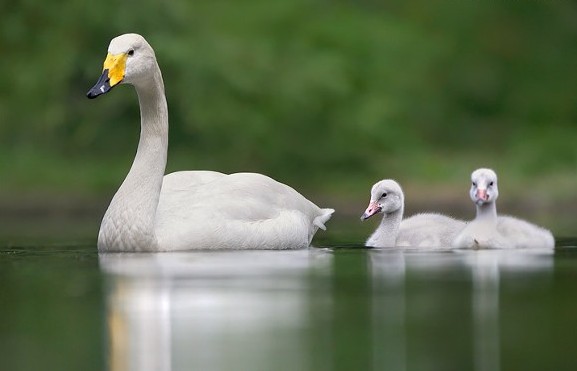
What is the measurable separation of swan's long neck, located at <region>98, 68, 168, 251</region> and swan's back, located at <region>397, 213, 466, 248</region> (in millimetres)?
1935

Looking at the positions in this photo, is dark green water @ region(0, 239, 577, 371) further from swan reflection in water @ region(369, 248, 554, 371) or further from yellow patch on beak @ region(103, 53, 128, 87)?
yellow patch on beak @ region(103, 53, 128, 87)

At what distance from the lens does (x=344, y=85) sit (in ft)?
64.7

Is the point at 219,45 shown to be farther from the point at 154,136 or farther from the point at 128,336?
the point at 128,336

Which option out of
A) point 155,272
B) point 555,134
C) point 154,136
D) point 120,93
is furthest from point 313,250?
point 555,134

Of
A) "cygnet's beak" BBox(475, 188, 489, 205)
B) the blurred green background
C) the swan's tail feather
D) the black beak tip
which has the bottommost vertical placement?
the swan's tail feather

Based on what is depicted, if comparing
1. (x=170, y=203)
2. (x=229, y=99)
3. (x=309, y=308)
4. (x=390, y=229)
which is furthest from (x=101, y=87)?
(x=229, y=99)

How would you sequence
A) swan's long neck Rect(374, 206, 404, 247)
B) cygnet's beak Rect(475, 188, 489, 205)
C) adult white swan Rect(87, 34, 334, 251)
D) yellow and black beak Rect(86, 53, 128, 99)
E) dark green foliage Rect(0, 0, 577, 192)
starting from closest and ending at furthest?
yellow and black beak Rect(86, 53, 128, 99) < adult white swan Rect(87, 34, 334, 251) < cygnet's beak Rect(475, 188, 489, 205) < swan's long neck Rect(374, 206, 404, 247) < dark green foliage Rect(0, 0, 577, 192)

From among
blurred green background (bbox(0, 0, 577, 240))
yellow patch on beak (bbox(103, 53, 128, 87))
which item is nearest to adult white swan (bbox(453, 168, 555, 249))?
yellow patch on beak (bbox(103, 53, 128, 87))

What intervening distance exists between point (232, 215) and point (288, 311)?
10.4ft

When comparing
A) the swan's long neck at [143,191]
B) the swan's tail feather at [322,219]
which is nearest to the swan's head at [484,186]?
the swan's tail feather at [322,219]

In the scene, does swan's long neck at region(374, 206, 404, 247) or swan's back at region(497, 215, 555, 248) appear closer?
swan's back at region(497, 215, 555, 248)

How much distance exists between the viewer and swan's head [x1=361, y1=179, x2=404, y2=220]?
38.7 ft

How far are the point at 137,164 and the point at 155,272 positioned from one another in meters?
1.83

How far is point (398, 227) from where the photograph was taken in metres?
12.0
